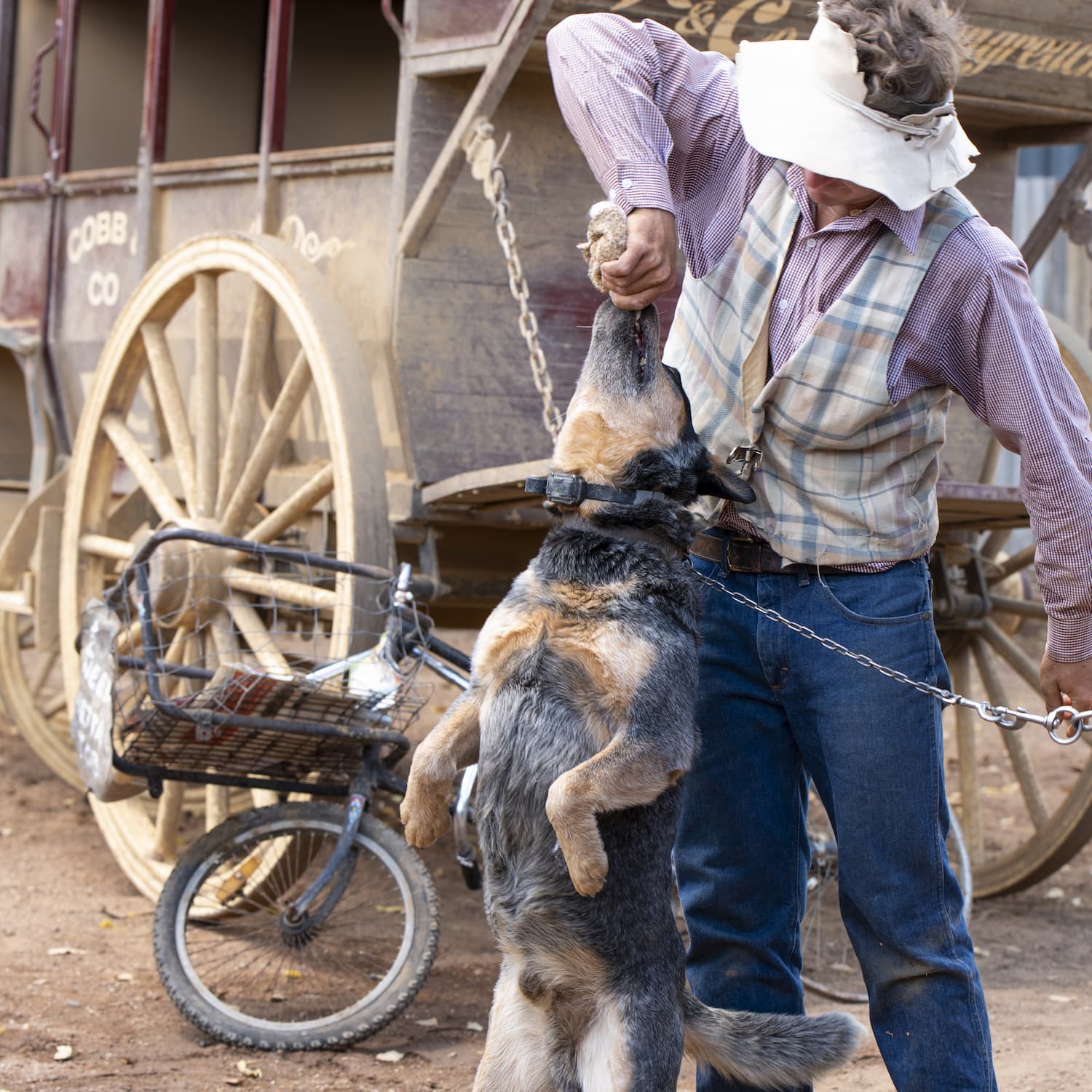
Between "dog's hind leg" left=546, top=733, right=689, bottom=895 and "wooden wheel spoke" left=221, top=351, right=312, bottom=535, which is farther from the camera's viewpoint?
"wooden wheel spoke" left=221, top=351, right=312, bottom=535

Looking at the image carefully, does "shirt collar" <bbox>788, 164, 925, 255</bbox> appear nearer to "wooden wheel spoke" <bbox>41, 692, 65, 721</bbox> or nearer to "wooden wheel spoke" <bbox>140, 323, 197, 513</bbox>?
"wooden wheel spoke" <bbox>140, 323, 197, 513</bbox>

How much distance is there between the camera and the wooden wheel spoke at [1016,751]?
564 cm

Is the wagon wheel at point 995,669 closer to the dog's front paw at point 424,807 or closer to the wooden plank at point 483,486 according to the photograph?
the wooden plank at point 483,486

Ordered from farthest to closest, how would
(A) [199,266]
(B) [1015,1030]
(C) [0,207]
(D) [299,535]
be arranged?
(C) [0,207], (D) [299,535], (A) [199,266], (B) [1015,1030]

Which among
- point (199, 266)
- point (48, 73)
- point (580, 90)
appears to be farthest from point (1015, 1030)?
point (48, 73)

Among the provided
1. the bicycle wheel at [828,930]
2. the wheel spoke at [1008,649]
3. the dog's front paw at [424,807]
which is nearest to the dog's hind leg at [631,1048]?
the dog's front paw at [424,807]

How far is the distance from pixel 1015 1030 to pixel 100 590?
3719 millimetres

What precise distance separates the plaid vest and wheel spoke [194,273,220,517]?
2741 millimetres

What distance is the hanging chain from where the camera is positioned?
12.3 ft

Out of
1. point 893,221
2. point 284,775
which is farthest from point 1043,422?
point 284,775

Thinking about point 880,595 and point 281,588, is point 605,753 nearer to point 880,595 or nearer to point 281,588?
point 880,595

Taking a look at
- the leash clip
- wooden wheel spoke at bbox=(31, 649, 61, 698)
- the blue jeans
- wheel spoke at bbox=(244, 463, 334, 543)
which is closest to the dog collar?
the leash clip

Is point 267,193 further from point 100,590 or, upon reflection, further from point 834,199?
point 834,199

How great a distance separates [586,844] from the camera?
2178 millimetres
